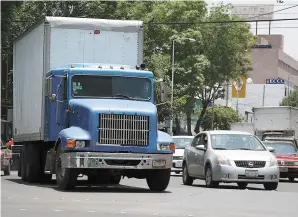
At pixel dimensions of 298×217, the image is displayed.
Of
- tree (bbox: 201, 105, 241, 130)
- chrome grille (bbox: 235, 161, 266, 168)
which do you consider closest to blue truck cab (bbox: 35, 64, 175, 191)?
chrome grille (bbox: 235, 161, 266, 168)

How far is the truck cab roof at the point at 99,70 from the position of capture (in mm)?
20078

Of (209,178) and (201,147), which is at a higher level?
(201,147)

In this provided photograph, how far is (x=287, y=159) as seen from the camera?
30.8m

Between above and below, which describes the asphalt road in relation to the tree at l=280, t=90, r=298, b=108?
above

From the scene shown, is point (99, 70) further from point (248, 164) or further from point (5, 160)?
point (5, 160)

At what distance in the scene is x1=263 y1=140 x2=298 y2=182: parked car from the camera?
30.6m

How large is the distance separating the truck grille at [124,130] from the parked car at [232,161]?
4085 millimetres

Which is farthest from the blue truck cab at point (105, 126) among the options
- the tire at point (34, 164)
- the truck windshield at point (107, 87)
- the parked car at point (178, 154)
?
the parked car at point (178, 154)

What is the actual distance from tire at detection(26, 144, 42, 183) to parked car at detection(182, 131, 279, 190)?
15.2 feet

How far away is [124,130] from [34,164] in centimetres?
485

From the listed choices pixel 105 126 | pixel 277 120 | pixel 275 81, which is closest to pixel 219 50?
pixel 277 120

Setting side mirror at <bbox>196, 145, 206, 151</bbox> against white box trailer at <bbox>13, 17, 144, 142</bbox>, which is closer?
white box trailer at <bbox>13, 17, 144, 142</bbox>

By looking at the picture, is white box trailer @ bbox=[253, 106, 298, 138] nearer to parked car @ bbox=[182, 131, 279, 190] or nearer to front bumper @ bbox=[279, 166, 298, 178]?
front bumper @ bbox=[279, 166, 298, 178]

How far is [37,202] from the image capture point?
15.8 meters
